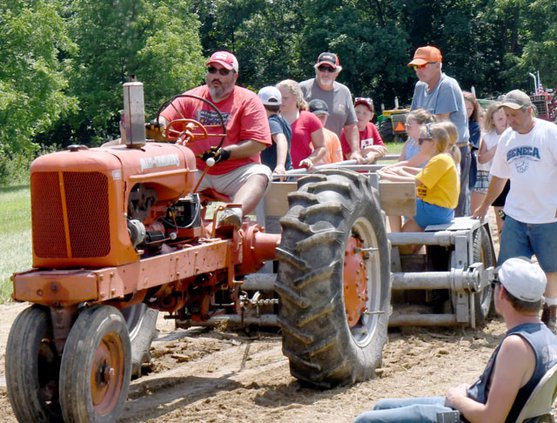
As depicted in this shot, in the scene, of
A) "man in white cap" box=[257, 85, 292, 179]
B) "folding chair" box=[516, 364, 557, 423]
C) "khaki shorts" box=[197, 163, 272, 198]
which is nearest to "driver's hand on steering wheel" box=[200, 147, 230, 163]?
"khaki shorts" box=[197, 163, 272, 198]

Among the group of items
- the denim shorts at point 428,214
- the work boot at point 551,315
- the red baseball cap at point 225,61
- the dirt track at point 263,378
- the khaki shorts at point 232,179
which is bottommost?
the dirt track at point 263,378

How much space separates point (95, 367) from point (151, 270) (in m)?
0.71

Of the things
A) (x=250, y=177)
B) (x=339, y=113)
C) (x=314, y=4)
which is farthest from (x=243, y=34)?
(x=250, y=177)

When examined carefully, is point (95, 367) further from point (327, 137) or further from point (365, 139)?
point (365, 139)

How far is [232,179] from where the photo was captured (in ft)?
26.2

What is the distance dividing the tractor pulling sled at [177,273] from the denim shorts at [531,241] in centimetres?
29

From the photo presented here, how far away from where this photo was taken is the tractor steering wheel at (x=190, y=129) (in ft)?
24.2

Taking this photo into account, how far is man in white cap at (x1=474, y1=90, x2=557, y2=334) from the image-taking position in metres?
8.59

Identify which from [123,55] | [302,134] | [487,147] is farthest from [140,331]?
[123,55]

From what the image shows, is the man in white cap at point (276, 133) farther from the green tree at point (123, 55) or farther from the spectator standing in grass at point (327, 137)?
the green tree at point (123, 55)

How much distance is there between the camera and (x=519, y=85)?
54062 millimetres

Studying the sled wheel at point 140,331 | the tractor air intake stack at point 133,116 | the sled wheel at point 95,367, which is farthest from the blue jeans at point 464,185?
the sled wheel at point 95,367

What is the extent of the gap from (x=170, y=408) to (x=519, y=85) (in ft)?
161

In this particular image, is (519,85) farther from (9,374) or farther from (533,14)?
(9,374)
